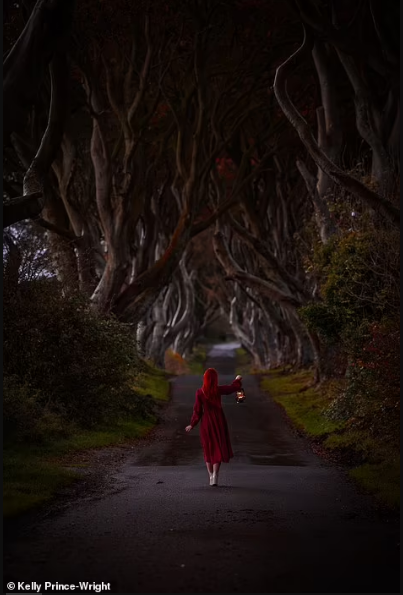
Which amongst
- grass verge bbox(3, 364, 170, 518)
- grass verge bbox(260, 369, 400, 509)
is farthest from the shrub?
grass verge bbox(3, 364, 170, 518)

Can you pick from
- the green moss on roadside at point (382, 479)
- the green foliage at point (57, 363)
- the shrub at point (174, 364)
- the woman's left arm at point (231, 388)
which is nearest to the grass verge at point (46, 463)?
the green foliage at point (57, 363)

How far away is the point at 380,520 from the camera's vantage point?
9.52 metres

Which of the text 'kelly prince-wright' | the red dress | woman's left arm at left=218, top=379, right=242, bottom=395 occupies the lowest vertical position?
the text 'kelly prince-wright'

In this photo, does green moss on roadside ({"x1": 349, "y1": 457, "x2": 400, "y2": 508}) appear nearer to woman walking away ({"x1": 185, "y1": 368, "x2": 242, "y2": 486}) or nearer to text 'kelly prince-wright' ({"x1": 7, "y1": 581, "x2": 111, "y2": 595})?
woman walking away ({"x1": 185, "y1": 368, "x2": 242, "y2": 486})

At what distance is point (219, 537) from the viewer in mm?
8531

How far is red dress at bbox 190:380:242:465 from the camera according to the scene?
1269cm

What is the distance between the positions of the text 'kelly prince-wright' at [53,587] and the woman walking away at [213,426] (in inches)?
236

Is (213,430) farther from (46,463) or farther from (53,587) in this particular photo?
(53,587)

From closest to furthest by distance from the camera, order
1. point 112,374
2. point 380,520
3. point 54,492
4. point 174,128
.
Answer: point 380,520 < point 54,492 < point 112,374 < point 174,128

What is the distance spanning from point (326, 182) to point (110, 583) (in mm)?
19635

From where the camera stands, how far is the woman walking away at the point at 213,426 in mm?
12664

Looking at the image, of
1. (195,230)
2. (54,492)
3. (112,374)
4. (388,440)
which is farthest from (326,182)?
(54,492)

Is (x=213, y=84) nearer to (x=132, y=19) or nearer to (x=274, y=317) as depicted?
(x=132, y=19)

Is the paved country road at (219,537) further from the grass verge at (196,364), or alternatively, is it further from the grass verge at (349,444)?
the grass verge at (196,364)
